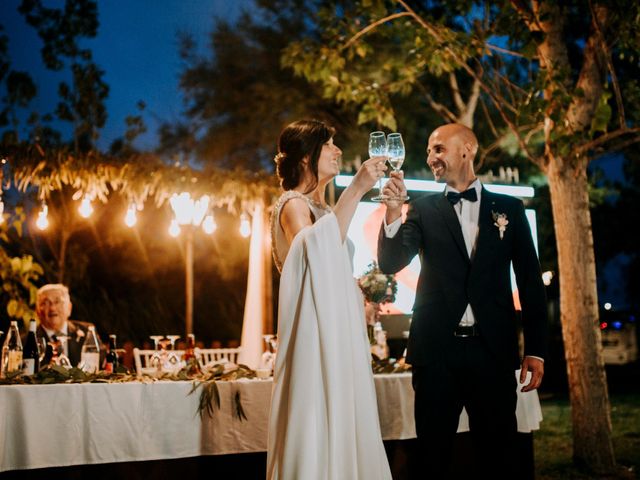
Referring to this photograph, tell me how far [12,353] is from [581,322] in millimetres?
4635

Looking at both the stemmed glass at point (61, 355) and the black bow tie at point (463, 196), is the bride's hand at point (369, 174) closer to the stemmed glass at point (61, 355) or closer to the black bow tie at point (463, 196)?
the black bow tie at point (463, 196)

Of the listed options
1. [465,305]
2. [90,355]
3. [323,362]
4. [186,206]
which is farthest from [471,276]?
[186,206]

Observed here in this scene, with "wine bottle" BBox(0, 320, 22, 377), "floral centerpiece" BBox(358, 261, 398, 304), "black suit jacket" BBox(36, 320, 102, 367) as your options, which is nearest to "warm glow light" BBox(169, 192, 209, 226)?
"black suit jacket" BBox(36, 320, 102, 367)

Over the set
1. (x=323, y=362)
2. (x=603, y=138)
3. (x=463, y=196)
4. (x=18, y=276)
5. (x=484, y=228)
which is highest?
(x=603, y=138)

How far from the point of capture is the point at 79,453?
3.57m

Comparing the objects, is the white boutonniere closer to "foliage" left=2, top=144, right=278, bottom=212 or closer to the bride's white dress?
the bride's white dress

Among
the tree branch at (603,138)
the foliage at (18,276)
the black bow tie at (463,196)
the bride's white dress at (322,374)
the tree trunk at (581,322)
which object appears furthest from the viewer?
the foliage at (18,276)

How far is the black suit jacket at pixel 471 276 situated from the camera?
2.75 m

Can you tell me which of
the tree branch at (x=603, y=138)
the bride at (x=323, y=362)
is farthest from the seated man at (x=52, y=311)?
the tree branch at (x=603, y=138)

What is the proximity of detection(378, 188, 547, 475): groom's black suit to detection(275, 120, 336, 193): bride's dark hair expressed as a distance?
0.47 m

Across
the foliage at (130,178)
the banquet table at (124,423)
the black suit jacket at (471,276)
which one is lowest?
the banquet table at (124,423)

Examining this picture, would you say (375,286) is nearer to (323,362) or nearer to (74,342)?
(323,362)

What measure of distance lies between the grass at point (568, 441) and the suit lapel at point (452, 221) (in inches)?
151

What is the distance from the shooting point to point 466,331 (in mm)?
2738
